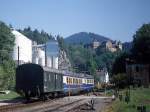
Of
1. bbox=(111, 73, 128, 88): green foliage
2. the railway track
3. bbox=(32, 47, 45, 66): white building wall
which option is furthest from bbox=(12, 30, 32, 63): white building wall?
the railway track

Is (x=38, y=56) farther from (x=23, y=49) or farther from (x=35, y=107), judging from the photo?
(x=35, y=107)

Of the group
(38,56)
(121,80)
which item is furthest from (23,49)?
(121,80)

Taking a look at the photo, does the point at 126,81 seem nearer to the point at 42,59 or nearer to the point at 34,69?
the point at 42,59

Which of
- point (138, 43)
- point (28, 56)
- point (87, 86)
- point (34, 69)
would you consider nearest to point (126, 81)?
point (138, 43)

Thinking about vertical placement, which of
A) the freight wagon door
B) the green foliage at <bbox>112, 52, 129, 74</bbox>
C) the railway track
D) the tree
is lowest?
the railway track

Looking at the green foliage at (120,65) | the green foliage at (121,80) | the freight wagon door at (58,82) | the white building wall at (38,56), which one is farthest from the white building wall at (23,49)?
the freight wagon door at (58,82)

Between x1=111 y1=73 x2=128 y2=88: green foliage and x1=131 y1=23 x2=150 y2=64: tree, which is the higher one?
x1=131 y1=23 x2=150 y2=64: tree

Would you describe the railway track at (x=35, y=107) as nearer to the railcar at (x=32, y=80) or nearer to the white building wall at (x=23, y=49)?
the railcar at (x=32, y=80)

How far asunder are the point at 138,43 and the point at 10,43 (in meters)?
37.0

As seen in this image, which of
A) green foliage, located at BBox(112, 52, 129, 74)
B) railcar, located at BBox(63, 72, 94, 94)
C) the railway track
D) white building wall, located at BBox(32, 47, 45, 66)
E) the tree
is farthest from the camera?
white building wall, located at BBox(32, 47, 45, 66)

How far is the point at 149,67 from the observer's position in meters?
127

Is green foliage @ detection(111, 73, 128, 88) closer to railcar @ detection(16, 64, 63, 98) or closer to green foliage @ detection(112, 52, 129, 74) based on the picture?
green foliage @ detection(112, 52, 129, 74)

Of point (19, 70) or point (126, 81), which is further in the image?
point (126, 81)

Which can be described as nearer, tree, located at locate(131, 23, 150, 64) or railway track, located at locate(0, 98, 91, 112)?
railway track, located at locate(0, 98, 91, 112)
